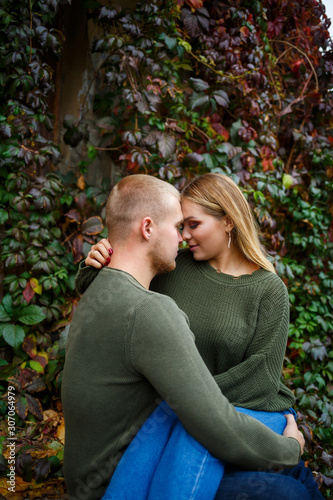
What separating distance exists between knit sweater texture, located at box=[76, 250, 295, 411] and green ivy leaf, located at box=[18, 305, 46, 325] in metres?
0.76

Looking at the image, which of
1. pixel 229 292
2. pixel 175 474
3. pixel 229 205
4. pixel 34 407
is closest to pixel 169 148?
pixel 229 205

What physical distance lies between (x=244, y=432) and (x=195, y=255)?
844 mm

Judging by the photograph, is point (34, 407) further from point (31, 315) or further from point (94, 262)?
point (94, 262)

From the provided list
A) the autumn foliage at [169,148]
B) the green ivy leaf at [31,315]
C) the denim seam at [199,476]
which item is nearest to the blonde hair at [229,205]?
the autumn foliage at [169,148]

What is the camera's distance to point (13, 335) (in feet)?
7.52

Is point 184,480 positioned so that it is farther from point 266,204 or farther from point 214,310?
point 266,204

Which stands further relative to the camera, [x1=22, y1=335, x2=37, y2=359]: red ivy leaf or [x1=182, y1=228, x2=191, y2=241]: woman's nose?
[x1=22, y1=335, x2=37, y2=359]: red ivy leaf

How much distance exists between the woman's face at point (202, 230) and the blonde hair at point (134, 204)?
37 cm

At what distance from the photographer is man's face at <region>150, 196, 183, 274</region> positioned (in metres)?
1.37

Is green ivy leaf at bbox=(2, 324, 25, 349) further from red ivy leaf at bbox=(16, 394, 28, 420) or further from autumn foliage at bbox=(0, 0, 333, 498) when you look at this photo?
red ivy leaf at bbox=(16, 394, 28, 420)

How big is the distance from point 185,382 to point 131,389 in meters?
0.19

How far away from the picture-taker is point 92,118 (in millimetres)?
2857

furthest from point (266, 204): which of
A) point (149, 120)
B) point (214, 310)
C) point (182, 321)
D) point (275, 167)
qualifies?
point (182, 321)

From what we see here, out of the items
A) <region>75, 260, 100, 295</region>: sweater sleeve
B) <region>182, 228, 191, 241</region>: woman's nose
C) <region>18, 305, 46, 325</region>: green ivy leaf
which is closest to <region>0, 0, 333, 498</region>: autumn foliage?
<region>18, 305, 46, 325</region>: green ivy leaf
